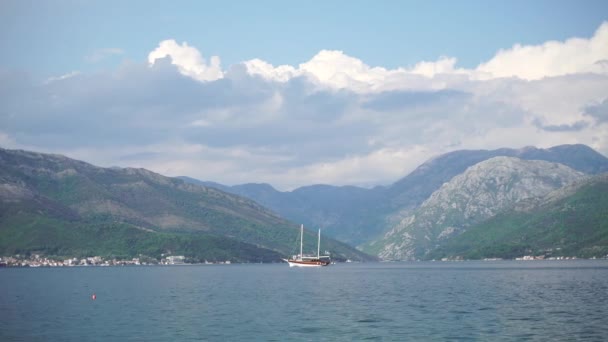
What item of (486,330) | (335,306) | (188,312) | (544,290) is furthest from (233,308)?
(544,290)

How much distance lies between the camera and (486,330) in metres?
90.6

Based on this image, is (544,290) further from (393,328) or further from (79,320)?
(79,320)

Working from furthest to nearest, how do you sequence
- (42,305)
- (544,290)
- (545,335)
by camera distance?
(544,290)
(42,305)
(545,335)

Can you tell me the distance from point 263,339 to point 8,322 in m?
46.7

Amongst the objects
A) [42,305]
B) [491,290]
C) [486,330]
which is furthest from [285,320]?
[491,290]

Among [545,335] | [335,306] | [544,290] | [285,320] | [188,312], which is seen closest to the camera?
[545,335]

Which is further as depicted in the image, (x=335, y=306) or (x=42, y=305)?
(x=42, y=305)

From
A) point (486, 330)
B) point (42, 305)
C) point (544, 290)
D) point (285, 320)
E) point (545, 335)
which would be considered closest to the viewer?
point (545, 335)

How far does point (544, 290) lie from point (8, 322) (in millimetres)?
113684

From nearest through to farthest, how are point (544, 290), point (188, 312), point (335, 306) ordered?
1. point (188, 312)
2. point (335, 306)
3. point (544, 290)

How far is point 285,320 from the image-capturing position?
4252 inches

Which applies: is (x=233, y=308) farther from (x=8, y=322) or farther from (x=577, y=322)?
(x=577, y=322)

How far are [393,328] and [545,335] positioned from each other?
20810 millimetres

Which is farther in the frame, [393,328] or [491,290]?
[491,290]
